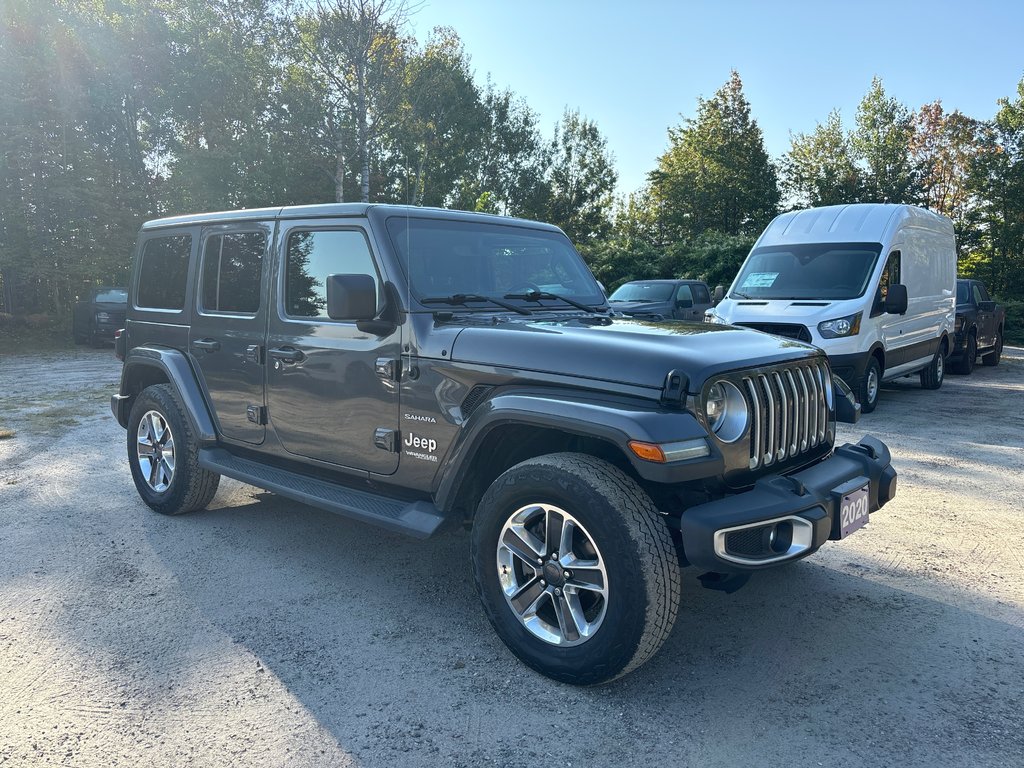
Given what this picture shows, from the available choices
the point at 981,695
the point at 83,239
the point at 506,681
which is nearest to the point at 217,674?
the point at 506,681

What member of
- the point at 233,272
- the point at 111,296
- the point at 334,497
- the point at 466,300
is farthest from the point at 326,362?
the point at 111,296

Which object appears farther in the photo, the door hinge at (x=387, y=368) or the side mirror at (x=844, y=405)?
the side mirror at (x=844, y=405)

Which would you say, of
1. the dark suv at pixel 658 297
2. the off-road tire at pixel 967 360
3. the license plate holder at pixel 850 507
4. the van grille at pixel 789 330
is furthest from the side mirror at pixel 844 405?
the off-road tire at pixel 967 360

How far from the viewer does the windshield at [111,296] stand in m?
19.0

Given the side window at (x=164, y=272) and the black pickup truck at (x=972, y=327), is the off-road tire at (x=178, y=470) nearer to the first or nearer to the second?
the side window at (x=164, y=272)

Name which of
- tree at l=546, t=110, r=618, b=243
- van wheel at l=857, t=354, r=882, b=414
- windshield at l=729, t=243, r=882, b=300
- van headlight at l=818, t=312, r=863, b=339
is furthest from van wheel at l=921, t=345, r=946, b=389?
tree at l=546, t=110, r=618, b=243

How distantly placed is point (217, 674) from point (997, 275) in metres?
31.4

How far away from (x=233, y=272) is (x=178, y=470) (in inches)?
54.3

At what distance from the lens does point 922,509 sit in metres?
5.41

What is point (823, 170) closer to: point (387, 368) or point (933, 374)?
point (933, 374)

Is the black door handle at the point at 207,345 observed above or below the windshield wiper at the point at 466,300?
below

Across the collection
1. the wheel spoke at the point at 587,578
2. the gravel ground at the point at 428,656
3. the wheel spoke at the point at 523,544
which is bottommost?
the gravel ground at the point at 428,656

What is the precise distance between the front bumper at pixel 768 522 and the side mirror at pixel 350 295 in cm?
→ 171

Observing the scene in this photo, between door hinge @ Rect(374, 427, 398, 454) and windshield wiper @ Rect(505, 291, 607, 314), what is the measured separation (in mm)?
969
